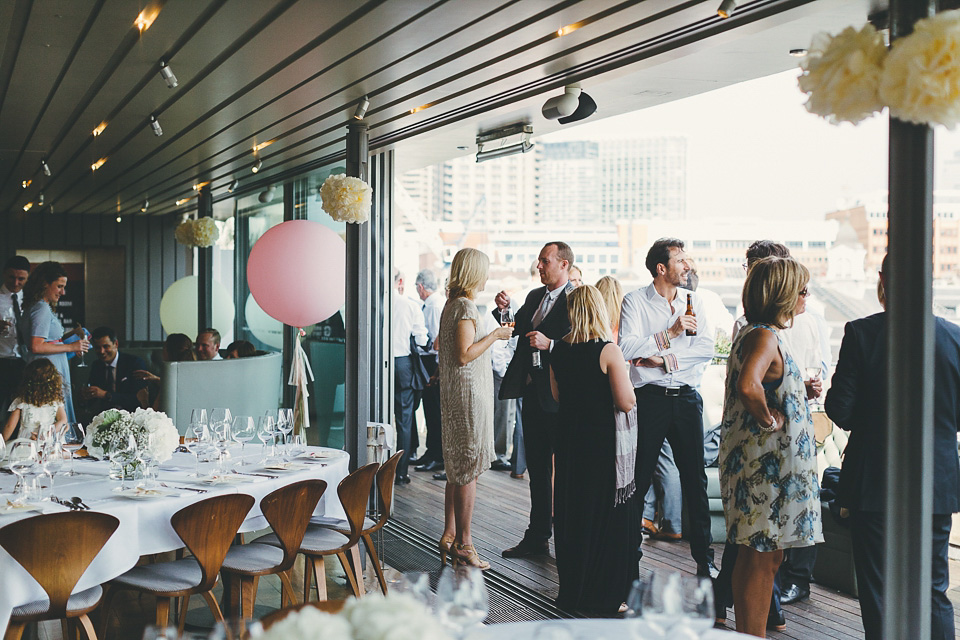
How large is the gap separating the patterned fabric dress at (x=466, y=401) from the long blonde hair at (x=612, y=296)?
2.47 ft

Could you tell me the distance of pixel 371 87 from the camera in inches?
188

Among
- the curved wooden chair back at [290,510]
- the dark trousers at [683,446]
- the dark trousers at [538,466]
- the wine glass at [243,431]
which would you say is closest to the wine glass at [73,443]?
the wine glass at [243,431]

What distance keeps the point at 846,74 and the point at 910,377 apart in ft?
2.87

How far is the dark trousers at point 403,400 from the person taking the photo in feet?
24.5

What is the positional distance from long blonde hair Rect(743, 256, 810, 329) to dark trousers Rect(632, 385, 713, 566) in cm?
121

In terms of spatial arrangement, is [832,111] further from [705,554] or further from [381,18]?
[705,554]

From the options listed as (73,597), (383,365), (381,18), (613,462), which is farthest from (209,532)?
(383,365)

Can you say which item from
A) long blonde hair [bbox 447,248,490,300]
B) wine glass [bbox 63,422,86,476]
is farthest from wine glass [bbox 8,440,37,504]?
long blonde hair [bbox 447,248,490,300]

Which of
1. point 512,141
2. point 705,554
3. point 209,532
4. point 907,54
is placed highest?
point 512,141

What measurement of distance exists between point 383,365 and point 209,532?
361cm

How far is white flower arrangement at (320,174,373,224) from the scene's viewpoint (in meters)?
5.06

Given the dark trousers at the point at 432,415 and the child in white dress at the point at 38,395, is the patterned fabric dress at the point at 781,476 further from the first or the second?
the dark trousers at the point at 432,415

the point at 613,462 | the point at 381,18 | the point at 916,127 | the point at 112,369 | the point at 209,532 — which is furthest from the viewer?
the point at 112,369

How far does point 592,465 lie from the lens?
4.04 m
